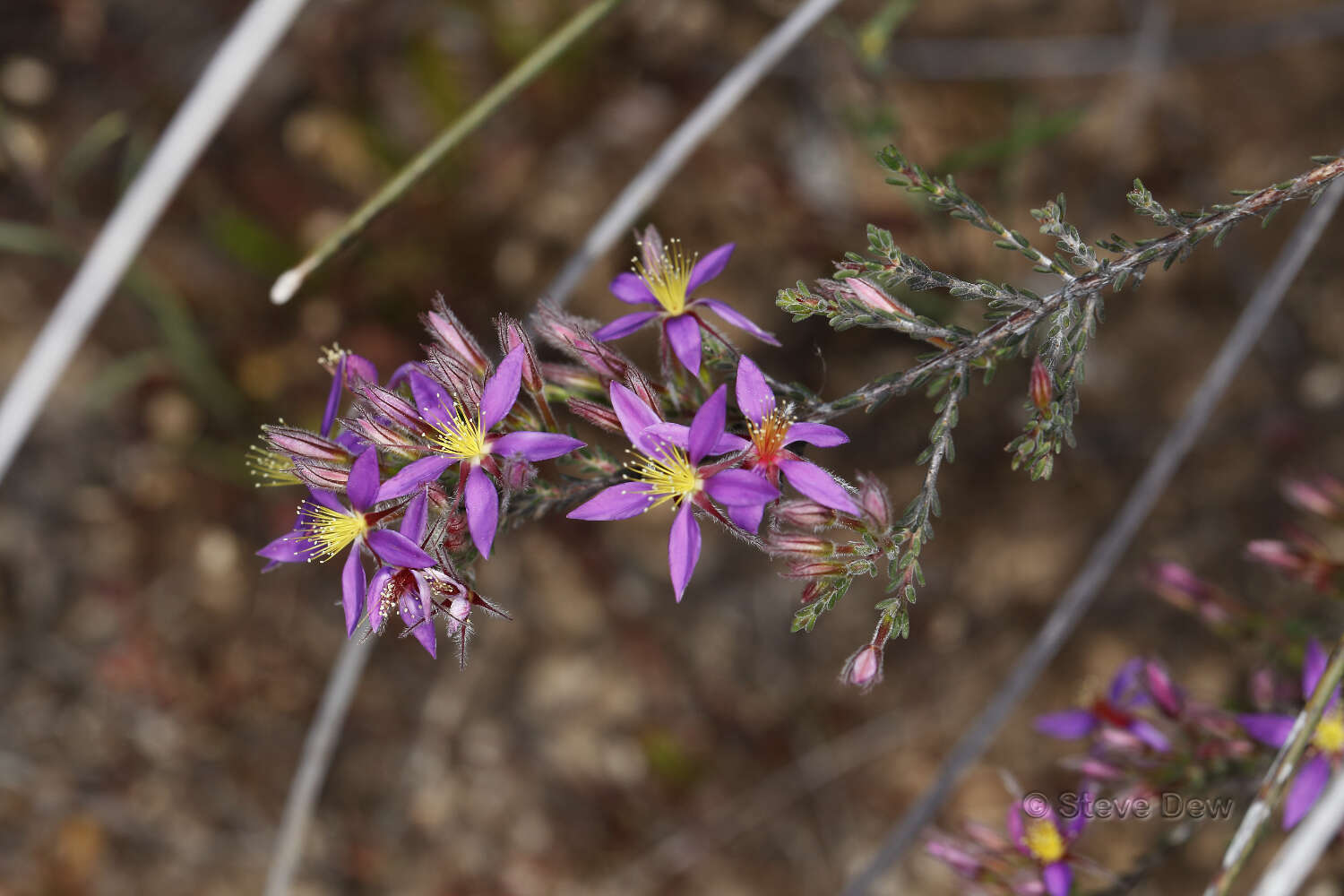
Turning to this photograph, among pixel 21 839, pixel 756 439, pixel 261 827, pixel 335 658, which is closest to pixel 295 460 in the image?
pixel 756 439

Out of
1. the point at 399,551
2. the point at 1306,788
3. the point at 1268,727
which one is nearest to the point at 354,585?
the point at 399,551

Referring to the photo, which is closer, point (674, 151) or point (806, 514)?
point (806, 514)

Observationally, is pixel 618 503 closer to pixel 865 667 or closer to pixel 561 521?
pixel 865 667

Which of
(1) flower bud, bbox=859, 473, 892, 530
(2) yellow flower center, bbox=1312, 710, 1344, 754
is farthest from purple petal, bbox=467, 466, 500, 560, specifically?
(2) yellow flower center, bbox=1312, 710, 1344, 754

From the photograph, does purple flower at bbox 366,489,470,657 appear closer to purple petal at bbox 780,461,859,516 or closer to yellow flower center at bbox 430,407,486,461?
yellow flower center at bbox 430,407,486,461

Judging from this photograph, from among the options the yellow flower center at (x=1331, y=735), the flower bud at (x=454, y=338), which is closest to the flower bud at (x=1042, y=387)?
the flower bud at (x=454, y=338)

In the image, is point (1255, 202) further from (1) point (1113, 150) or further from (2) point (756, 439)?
(1) point (1113, 150)

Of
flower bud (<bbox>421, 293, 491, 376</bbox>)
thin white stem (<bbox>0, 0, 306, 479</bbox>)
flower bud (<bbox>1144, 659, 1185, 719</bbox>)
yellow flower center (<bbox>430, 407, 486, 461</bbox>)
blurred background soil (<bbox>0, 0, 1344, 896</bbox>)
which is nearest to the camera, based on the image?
yellow flower center (<bbox>430, 407, 486, 461</bbox>)
